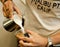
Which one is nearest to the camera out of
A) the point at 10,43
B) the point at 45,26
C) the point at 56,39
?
the point at 56,39

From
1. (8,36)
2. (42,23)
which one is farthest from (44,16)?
(8,36)

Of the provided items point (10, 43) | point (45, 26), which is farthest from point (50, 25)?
point (10, 43)

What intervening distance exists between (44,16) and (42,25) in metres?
0.06

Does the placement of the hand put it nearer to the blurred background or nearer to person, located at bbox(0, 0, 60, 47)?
person, located at bbox(0, 0, 60, 47)

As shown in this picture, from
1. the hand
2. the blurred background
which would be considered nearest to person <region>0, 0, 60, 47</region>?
the hand

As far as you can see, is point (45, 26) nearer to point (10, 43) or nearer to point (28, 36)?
point (28, 36)

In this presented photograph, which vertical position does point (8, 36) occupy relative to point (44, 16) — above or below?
below

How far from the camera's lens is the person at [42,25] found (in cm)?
77

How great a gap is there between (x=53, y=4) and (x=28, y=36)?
0.70ft

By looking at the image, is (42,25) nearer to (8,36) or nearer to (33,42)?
(33,42)

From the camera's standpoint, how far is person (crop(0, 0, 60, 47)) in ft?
2.51

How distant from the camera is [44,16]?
86 centimetres

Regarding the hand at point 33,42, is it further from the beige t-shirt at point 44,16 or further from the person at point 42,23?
the beige t-shirt at point 44,16

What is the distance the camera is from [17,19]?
89 cm
